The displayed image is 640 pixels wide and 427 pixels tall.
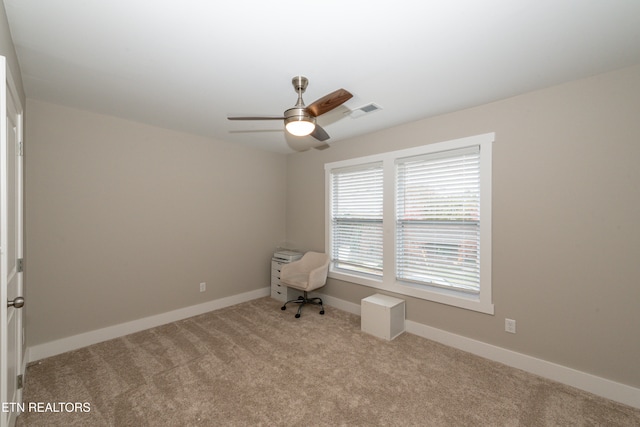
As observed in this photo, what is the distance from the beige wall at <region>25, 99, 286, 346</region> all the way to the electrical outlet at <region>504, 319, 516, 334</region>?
11.3 feet

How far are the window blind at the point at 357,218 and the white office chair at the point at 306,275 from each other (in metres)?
0.27

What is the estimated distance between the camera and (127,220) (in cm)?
323

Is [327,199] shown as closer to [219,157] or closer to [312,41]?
[219,157]

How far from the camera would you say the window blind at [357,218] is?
371 cm

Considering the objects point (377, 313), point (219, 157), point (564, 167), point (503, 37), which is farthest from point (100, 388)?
point (564, 167)

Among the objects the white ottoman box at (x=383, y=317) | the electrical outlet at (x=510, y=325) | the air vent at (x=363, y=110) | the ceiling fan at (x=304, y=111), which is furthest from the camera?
the white ottoman box at (x=383, y=317)

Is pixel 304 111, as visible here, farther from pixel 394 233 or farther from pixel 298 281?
pixel 298 281

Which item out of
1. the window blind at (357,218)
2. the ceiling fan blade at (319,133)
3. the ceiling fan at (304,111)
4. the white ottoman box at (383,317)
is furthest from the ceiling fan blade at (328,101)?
the white ottoman box at (383,317)

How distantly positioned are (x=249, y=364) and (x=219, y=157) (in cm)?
285

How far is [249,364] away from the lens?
2570 mm

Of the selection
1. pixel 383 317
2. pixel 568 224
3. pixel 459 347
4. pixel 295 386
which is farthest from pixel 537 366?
pixel 295 386

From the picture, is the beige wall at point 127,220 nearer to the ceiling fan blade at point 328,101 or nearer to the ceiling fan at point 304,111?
the ceiling fan at point 304,111

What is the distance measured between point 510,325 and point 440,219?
1.20 meters

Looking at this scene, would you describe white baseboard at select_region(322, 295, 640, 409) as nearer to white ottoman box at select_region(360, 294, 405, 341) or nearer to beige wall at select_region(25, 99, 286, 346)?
white ottoman box at select_region(360, 294, 405, 341)
